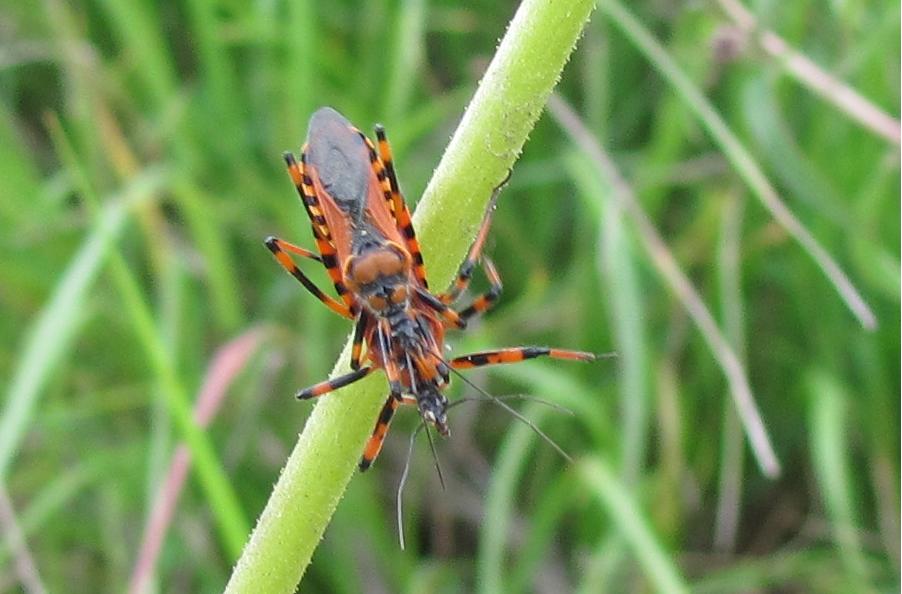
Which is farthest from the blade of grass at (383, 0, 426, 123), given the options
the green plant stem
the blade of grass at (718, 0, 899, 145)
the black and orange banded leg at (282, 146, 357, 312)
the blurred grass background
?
the green plant stem

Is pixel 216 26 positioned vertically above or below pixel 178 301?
above

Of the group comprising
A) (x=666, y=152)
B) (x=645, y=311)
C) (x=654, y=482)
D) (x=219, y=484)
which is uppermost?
(x=666, y=152)

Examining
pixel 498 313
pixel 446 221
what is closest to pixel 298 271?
pixel 446 221

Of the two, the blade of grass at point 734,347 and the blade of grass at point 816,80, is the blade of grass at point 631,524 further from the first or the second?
the blade of grass at point 816,80

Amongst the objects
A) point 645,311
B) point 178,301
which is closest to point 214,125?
point 178,301

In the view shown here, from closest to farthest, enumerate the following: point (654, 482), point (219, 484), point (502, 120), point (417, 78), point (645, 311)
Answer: point (502, 120) < point (219, 484) < point (654, 482) < point (645, 311) < point (417, 78)

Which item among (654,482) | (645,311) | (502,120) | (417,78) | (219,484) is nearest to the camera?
(502,120)

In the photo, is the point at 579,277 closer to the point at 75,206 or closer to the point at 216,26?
the point at 216,26
